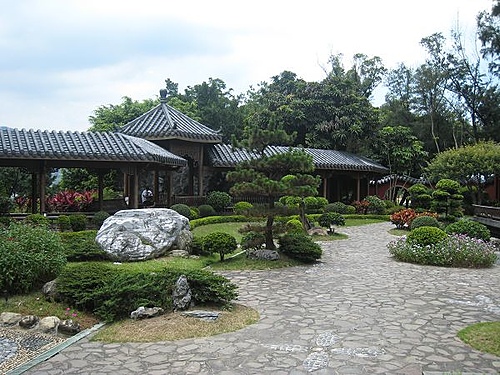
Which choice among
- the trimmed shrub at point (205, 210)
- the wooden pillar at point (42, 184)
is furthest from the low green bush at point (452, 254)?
the wooden pillar at point (42, 184)

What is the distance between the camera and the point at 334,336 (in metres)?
6.03

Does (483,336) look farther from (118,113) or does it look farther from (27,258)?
(118,113)

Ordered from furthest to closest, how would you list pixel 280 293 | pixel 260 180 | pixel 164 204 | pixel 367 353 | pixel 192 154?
1. pixel 192 154
2. pixel 164 204
3. pixel 260 180
4. pixel 280 293
5. pixel 367 353

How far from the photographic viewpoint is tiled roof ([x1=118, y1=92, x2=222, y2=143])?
21.3 m

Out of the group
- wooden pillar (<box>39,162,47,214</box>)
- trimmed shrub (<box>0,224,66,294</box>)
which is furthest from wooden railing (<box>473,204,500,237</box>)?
wooden pillar (<box>39,162,47,214</box>)

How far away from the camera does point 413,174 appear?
1394 inches

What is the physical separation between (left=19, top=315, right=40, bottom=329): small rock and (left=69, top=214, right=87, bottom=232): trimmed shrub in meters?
8.54

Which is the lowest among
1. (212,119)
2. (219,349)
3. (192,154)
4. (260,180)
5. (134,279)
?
(219,349)

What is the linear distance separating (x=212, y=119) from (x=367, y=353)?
2818cm

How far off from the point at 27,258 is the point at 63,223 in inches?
288

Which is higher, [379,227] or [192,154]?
[192,154]

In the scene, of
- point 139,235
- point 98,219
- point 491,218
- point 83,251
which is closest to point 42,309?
point 83,251

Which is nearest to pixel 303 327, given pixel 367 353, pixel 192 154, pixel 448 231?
pixel 367 353

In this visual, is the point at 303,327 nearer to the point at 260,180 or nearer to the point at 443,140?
the point at 260,180
